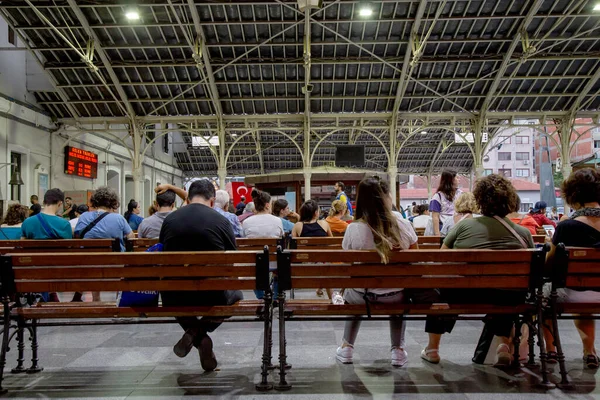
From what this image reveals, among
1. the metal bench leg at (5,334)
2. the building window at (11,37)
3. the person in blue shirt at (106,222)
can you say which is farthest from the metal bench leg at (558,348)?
the building window at (11,37)

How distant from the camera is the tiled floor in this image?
3195 millimetres

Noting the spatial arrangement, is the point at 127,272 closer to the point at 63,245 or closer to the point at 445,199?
the point at 63,245

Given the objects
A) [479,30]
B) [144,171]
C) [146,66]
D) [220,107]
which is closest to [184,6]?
[146,66]

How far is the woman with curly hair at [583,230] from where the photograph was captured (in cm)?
363

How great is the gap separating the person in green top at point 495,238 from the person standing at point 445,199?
229 centimetres

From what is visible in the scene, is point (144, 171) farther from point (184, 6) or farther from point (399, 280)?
point (399, 280)

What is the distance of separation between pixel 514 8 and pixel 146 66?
1299 cm

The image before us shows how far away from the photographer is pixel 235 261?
3.26 meters

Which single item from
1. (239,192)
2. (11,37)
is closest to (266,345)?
(239,192)

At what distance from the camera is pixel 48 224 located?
601cm

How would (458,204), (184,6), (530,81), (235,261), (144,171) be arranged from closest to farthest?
(235,261) → (458,204) → (184,6) → (530,81) → (144,171)

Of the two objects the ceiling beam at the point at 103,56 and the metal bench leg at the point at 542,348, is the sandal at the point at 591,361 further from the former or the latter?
the ceiling beam at the point at 103,56

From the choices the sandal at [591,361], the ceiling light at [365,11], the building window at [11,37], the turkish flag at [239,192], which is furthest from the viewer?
the turkish flag at [239,192]

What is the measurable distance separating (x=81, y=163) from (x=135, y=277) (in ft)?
62.2
